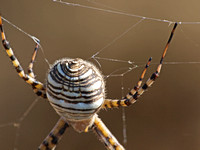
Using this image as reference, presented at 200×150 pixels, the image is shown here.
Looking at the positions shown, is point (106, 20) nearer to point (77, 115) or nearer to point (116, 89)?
point (116, 89)

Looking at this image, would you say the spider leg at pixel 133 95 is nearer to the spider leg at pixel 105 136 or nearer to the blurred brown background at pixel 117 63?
the spider leg at pixel 105 136

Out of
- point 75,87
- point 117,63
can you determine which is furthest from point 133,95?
point 117,63

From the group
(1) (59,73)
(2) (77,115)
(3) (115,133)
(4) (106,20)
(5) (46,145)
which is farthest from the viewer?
(3) (115,133)

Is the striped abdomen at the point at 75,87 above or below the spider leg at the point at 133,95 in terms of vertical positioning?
above

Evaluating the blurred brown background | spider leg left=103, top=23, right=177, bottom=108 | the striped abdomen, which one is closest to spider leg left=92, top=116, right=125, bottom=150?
spider leg left=103, top=23, right=177, bottom=108

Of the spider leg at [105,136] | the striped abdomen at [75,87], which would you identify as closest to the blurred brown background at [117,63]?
the spider leg at [105,136]

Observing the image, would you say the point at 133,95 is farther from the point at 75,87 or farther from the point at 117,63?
the point at 117,63

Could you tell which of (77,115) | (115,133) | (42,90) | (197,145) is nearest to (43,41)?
(115,133)
